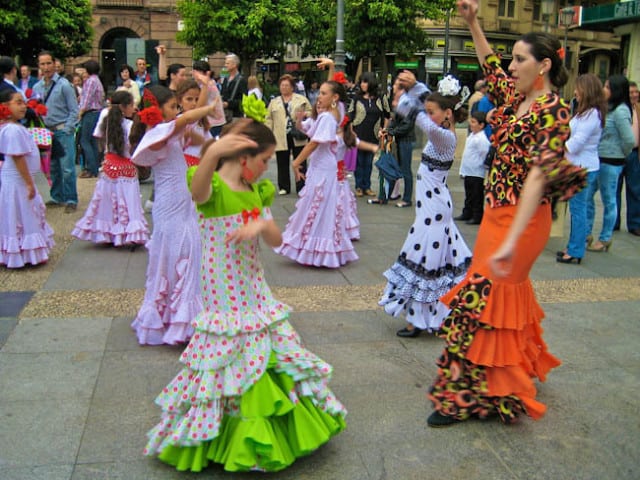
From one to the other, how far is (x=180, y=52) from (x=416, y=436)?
39920mm

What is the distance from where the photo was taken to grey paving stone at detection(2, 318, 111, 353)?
488 centimetres

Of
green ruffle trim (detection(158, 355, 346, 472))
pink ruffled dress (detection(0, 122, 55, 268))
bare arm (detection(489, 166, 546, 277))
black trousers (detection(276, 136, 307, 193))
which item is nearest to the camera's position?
bare arm (detection(489, 166, 546, 277))

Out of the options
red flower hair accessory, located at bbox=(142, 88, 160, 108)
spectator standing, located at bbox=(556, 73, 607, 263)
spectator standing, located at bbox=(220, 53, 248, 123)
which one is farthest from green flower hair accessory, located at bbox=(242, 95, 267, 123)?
spectator standing, located at bbox=(220, 53, 248, 123)

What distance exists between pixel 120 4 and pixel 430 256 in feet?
126

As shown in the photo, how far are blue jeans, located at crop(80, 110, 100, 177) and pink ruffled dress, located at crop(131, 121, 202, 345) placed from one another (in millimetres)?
7751

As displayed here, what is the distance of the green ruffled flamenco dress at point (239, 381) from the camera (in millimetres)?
3107

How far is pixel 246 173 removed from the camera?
329cm

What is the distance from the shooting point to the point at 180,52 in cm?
4059

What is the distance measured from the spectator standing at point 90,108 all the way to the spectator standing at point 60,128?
1769 mm

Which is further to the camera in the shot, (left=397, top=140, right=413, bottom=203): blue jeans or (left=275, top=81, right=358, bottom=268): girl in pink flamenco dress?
(left=397, top=140, right=413, bottom=203): blue jeans

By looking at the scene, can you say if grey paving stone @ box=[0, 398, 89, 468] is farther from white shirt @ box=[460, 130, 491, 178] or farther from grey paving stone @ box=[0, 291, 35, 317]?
white shirt @ box=[460, 130, 491, 178]

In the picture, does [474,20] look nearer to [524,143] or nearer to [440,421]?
[524,143]

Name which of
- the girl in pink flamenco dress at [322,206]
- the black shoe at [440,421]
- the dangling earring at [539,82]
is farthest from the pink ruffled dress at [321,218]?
the dangling earring at [539,82]

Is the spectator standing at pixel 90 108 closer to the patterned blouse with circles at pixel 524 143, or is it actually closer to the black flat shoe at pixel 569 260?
the black flat shoe at pixel 569 260
